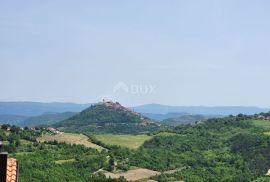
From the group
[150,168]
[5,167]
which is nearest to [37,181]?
[150,168]

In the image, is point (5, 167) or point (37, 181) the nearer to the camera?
point (5, 167)

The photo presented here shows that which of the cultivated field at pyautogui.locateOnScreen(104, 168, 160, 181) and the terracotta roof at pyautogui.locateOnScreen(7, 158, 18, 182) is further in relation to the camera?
the cultivated field at pyautogui.locateOnScreen(104, 168, 160, 181)

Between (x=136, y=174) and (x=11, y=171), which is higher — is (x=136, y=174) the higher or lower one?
the lower one

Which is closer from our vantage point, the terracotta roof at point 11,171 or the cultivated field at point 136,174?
the terracotta roof at point 11,171

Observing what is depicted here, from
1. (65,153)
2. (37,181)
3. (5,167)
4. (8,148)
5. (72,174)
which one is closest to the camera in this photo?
(5,167)

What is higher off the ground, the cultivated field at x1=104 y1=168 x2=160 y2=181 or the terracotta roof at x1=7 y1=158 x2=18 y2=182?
the terracotta roof at x1=7 y1=158 x2=18 y2=182

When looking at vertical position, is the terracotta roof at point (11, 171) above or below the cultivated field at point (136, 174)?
above

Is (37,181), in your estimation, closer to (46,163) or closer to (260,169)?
(46,163)

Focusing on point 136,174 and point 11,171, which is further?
point 136,174
